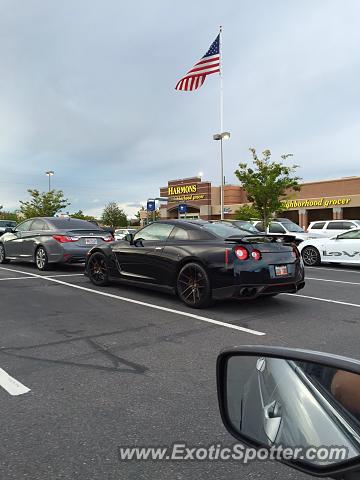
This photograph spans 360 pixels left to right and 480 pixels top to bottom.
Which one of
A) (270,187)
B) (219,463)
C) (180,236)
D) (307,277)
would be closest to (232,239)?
(180,236)

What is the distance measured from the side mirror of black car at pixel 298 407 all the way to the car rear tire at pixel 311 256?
1288cm

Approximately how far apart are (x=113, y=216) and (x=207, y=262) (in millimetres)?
77906

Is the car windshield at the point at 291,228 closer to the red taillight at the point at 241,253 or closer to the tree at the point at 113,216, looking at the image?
the red taillight at the point at 241,253

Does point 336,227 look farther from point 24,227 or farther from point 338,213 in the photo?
point 338,213

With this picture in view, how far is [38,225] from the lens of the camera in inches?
474

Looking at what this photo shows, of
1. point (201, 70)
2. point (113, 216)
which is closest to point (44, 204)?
point (201, 70)

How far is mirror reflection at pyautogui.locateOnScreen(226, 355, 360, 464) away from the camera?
1.17m

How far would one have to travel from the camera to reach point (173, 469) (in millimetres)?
2406

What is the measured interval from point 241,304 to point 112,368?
350cm

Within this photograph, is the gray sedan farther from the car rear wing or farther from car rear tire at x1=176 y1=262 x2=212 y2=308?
the car rear wing

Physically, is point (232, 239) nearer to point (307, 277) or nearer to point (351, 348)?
point (351, 348)

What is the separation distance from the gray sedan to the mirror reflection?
9376 mm

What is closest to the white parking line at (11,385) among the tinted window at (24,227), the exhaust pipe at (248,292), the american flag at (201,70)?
the exhaust pipe at (248,292)

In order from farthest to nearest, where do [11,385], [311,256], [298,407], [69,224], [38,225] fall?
[311,256] → [38,225] → [69,224] → [11,385] → [298,407]
